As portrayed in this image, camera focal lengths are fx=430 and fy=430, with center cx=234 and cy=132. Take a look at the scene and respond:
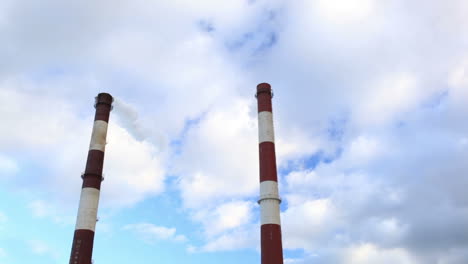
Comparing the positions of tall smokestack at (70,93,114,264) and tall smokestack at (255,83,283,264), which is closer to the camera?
tall smokestack at (255,83,283,264)

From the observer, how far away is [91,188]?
118 ft

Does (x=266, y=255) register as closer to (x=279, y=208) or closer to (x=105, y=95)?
(x=279, y=208)

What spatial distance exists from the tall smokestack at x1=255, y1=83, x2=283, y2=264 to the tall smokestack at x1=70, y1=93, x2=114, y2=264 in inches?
543

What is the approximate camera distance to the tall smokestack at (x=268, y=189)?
30.8 metres

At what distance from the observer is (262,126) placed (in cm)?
3547

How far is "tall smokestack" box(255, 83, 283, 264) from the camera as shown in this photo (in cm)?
3077

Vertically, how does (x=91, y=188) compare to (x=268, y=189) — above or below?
above

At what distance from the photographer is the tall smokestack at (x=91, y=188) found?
33625 millimetres

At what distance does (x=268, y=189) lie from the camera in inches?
1283

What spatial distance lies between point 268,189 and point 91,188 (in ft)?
48.8

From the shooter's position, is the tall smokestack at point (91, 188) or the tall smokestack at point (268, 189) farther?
the tall smokestack at point (91, 188)

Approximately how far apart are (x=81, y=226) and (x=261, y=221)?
14374mm

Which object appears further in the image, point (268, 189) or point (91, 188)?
point (91, 188)

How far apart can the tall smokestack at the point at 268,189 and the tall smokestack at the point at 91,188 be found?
45.3 feet
